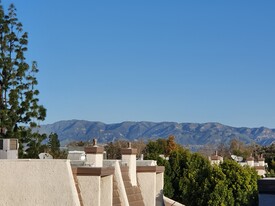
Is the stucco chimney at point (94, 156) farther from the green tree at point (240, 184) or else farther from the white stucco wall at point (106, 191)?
the green tree at point (240, 184)

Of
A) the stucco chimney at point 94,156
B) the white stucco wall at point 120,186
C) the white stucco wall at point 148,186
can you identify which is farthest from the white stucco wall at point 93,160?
the white stucco wall at point 148,186

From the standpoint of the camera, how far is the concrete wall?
15586 millimetres

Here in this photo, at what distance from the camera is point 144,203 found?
2186cm

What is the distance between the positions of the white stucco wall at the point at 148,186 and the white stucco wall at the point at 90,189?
19.0ft

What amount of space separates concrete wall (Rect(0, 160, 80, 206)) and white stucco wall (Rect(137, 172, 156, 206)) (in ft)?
21.6

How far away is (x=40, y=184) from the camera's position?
15695mm

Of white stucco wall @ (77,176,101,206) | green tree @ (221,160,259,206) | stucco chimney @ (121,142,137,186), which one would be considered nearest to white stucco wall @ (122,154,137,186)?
stucco chimney @ (121,142,137,186)

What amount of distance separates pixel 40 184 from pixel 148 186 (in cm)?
705

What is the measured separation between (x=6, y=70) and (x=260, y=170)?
76.8 feet

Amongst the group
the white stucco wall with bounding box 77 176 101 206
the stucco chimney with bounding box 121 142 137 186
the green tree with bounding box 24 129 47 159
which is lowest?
the white stucco wall with bounding box 77 176 101 206

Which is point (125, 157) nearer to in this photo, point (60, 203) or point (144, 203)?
point (144, 203)

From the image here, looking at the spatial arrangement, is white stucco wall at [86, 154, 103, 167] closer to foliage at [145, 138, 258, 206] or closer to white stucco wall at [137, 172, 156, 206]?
white stucco wall at [137, 172, 156, 206]

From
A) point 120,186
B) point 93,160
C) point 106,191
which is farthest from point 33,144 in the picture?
point 106,191

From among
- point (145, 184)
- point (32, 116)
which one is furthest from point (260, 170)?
point (145, 184)
